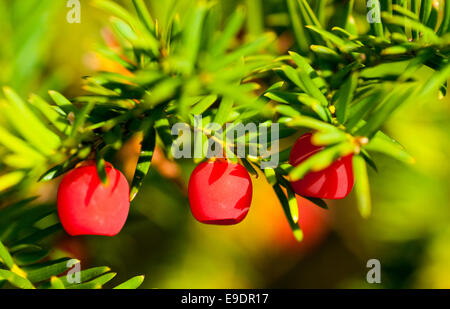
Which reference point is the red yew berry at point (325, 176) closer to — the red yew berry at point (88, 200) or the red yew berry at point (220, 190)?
the red yew berry at point (220, 190)

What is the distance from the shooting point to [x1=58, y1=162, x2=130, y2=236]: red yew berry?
14.4 inches

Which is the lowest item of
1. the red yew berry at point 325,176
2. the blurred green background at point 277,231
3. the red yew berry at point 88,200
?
the blurred green background at point 277,231

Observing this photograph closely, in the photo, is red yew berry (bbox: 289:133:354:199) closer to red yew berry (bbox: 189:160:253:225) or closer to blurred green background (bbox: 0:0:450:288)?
red yew berry (bbox: 189:160:253:225)

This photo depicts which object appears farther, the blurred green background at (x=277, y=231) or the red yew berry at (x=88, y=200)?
the blurred green background at (x=277, y=231)

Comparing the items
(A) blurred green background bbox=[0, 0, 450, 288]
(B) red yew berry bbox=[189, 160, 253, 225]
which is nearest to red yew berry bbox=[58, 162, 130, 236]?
(B) red yew berry bbox=[189, 160, 253, 225]

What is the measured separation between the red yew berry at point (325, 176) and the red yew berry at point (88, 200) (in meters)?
0.16

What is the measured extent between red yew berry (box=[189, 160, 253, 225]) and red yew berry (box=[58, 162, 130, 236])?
0.07m

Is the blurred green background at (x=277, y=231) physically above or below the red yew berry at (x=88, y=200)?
below

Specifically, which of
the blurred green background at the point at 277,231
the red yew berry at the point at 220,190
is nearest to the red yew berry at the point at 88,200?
the red yew berry at the point at 220,190

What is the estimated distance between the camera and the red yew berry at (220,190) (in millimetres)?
375

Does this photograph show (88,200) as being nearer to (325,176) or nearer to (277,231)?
(325,176)

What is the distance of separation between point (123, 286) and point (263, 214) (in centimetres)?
44
